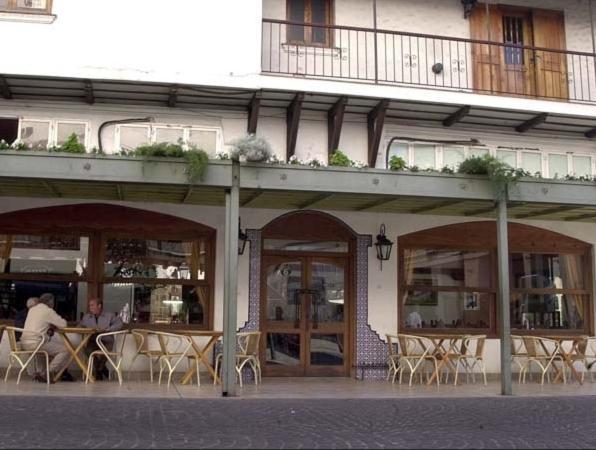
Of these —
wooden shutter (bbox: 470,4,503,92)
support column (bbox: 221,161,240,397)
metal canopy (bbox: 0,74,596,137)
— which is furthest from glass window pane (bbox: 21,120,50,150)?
wooden shutter (bbox: 470,4,503,92)

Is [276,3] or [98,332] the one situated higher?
[276,3]

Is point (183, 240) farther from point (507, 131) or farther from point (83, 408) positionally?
point (507, 131)

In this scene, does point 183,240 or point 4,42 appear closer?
point 4,42

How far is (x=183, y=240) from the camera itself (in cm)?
1161

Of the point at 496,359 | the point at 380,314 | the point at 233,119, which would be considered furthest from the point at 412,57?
the point at 496,359

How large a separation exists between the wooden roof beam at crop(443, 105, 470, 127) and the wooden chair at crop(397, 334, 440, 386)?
12.2 feet

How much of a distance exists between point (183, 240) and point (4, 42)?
4.08 metres

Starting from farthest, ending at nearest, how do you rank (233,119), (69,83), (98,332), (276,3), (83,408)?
(276,3)
(233,119)
(69,83)
(98,332)
(83,408)

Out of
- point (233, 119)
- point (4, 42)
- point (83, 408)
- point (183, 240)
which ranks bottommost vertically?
point (83, 408)

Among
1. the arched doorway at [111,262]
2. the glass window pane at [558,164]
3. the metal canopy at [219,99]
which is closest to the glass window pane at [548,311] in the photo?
the glass window pane at [558,164]

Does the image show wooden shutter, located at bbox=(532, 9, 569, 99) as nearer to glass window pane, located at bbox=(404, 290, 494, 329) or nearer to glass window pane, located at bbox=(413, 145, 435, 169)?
glass window pane, located at bbox=(413, 145, 435, 169)

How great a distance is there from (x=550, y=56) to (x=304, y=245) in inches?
233

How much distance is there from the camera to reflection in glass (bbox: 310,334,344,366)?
38.7ft

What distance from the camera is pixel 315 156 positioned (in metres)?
11.7
